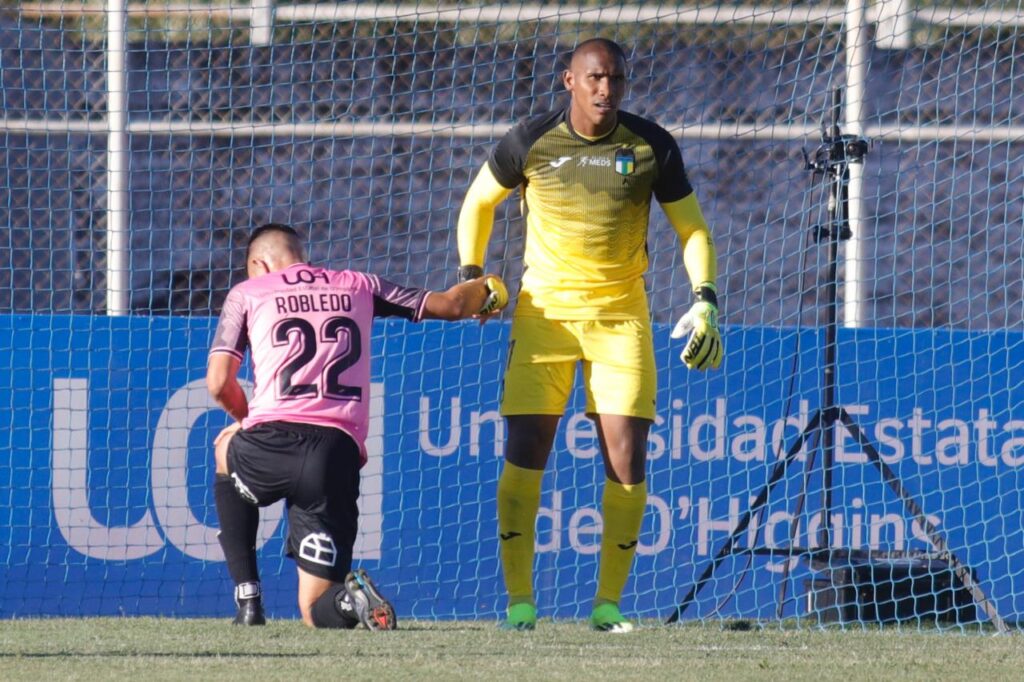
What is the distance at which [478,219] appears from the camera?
5070 mm

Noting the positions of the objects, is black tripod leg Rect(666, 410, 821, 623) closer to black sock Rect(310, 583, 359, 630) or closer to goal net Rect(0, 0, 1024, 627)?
goal net Rect(0, 0, 1024, 627)

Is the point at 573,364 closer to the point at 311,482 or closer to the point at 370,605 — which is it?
the point at 311,482

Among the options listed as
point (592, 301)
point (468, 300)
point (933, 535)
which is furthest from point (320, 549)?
point (933, 535)

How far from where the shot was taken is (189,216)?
723 centimetres

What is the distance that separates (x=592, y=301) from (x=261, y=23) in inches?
94.4

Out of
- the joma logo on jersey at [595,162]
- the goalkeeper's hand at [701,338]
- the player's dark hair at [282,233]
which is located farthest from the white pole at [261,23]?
the goalkeeper's hand at [701,338]

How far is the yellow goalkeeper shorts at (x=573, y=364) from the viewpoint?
489cm

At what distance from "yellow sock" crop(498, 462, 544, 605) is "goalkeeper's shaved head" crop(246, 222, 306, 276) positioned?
992 millimetres

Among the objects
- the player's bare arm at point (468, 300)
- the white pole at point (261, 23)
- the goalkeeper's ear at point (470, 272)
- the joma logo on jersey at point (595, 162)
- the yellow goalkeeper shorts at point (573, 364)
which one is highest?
the white pole at point (261, 23)

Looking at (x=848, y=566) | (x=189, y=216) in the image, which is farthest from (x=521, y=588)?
(x=189, y=216)

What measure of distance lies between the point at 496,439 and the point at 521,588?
3.54 feet

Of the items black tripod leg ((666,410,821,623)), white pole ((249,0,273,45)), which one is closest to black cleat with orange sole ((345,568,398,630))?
black tripod leg ((666,410,821,623))

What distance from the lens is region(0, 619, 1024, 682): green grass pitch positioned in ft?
12.3

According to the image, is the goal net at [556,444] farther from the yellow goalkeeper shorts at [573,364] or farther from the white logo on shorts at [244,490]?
the white logo on shorts at [244,490]
